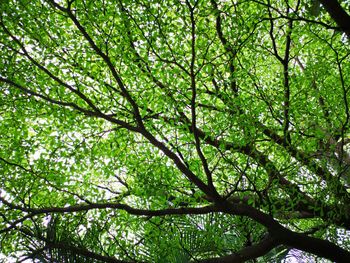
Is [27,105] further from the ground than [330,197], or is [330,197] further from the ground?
[27,105]

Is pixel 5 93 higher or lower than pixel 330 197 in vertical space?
higher

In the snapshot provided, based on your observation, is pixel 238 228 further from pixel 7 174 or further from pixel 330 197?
pixel 7 174

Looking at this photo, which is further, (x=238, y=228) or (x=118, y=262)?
(x=238, y=228)

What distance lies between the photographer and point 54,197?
22.4ft

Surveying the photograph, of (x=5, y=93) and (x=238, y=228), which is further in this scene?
(x=5, y=93)

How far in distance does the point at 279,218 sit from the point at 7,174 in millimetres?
4960

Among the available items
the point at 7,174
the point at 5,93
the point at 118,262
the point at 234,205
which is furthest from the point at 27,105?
the point at 234,205

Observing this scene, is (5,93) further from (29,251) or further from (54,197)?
(29,251)

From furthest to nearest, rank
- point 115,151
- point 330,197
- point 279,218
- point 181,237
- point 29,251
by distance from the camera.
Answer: point 115,151
point 279,218
point 330,197
point 181,237
point 29,251

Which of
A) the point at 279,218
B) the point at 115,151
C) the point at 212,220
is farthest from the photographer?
the point at 115,151

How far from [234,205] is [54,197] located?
403 centimetres

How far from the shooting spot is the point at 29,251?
3.88 metres

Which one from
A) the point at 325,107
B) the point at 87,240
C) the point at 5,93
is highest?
the point at 5,93

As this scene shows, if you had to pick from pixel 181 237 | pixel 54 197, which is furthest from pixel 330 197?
pixel 54 197
